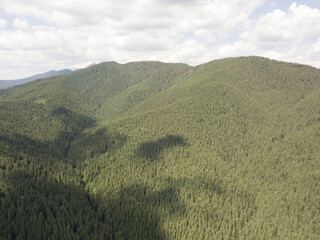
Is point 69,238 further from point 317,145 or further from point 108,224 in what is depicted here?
point 317,145

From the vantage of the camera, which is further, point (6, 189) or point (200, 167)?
point (200, 167)

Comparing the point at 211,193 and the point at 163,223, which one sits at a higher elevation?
the point at 211,193

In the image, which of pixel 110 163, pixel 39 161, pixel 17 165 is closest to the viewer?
pixel 17 165

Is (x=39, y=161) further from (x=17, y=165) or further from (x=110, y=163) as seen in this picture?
(x=110, y=163)

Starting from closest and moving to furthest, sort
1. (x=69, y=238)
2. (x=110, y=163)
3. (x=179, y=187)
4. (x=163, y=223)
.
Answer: (x=69, y=238) → (x=163, y=223) → (x=179, y=187) → (x=110, y=163)

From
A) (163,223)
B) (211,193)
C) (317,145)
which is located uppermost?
(317,145)

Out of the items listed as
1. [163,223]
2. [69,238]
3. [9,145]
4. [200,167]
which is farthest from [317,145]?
[9,145]
